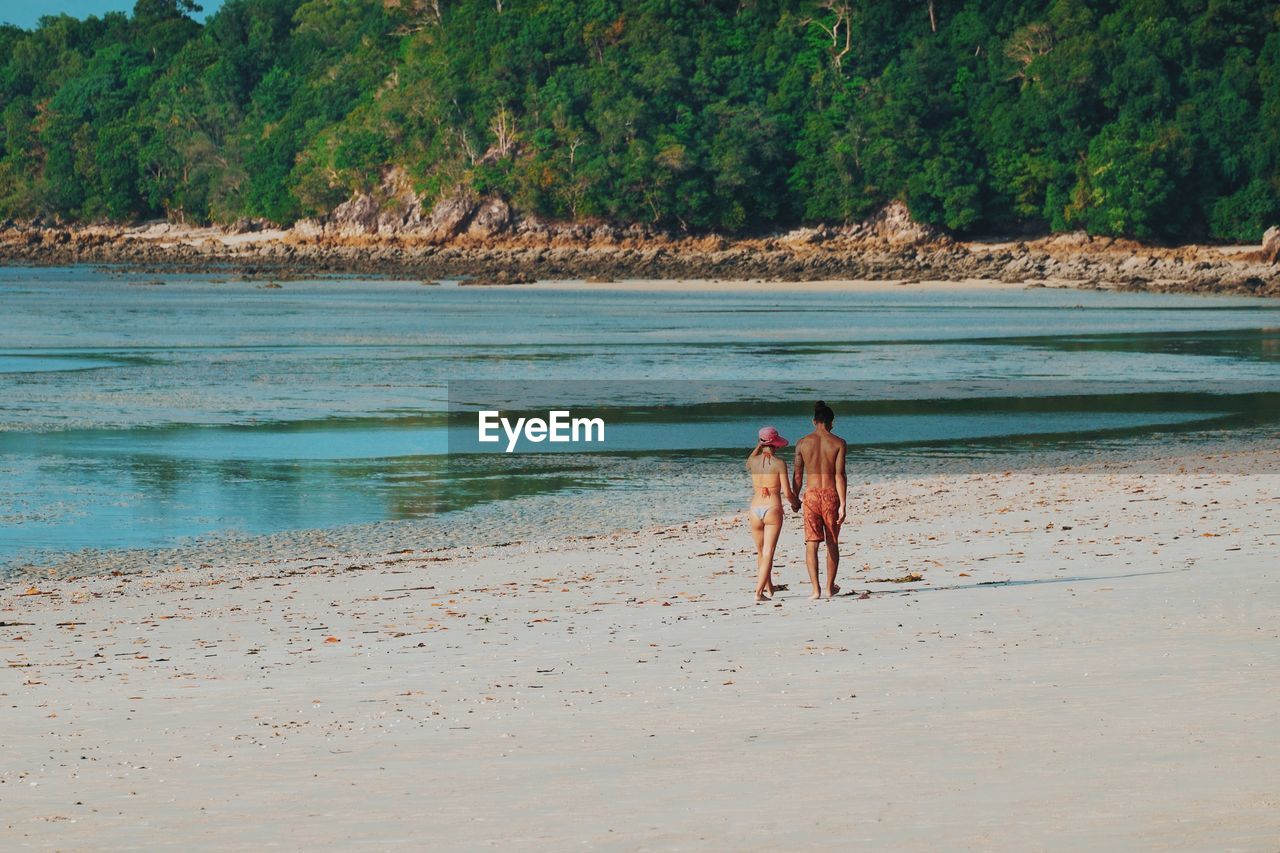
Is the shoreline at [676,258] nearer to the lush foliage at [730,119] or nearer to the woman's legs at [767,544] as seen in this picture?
the lush foliage at [730,119]

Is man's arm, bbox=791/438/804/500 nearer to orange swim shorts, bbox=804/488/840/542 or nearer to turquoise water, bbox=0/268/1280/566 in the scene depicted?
orange swim shorts, bbox=804/488/840/542

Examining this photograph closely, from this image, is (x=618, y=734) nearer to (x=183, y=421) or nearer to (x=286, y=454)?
(x=286, y=454)

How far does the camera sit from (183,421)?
24.3 metres

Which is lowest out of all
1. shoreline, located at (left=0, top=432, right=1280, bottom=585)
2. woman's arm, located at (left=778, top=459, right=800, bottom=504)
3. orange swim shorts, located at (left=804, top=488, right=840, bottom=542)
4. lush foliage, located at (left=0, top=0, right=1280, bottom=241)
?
shoreline, located at (left=0, top=432, right=1280, bottom=585)

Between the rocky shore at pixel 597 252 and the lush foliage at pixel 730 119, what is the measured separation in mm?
1467

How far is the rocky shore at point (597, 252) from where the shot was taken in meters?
74.6

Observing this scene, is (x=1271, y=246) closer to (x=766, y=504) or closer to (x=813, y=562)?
(x=813, y=562)

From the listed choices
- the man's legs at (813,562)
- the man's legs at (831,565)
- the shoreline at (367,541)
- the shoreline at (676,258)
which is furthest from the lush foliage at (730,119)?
the man's legs at (813,562)

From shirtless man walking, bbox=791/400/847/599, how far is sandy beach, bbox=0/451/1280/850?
44cm

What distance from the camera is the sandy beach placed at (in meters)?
6.03

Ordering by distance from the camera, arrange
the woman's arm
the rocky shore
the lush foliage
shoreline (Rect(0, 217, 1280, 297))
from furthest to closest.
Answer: the lush foliage → the rocky shore → shoreline (Rect(0, 217, 1280, 297)) → the woman's arm

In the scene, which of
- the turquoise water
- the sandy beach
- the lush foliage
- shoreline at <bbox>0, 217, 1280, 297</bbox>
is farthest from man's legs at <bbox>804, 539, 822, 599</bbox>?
the lush foliage

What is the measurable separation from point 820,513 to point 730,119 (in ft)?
299

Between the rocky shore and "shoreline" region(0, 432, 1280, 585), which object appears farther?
the rocky shore
